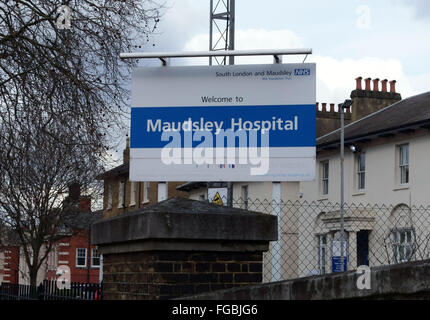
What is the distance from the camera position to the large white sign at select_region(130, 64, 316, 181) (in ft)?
23.9

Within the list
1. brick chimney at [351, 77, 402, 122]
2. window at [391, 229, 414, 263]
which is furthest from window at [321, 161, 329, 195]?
window at [391, 229, 414, 263]

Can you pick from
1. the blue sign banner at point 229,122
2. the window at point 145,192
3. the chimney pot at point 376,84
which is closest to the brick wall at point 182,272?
the blue sign banner at point 229,122

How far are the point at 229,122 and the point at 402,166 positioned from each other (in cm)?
2603

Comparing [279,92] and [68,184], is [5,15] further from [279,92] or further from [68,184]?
[68,184]

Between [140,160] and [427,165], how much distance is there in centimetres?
2440

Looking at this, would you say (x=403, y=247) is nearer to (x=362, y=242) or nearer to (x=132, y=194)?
(x=362, y=242)

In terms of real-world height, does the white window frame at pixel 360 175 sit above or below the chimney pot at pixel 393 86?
below

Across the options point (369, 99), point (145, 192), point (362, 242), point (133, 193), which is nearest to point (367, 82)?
point (369, 99)

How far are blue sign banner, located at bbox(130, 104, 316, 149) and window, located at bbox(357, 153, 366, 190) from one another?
28022 mm

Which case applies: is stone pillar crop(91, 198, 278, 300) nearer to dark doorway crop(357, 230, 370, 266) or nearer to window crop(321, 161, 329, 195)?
dark doorway crop(357, 230, 370, 266)

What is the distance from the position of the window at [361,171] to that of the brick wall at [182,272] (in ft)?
96.2

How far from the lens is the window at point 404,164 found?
32.1 meters

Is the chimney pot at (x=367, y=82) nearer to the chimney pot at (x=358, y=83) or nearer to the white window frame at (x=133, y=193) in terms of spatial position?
the chimney pot at (x=358, y=83)
